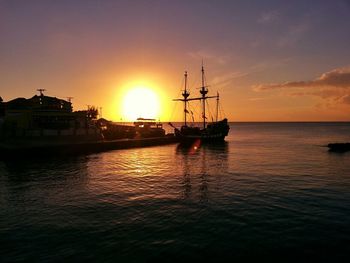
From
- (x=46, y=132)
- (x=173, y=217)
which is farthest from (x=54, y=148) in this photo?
(x=173, y=217)

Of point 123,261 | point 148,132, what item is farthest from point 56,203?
point 148,132

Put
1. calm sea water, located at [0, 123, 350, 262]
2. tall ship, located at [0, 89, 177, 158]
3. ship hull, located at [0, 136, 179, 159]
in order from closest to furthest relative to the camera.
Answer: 1. calm sea water, located at [0, 123, 350, 262]
2. ship hull, located at [0, 136, 179, 159]
3. tall ship, located at [0, 89, 177, 158]

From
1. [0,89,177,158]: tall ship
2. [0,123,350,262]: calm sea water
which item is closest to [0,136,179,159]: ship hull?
[0,89,177,158]: tall ship

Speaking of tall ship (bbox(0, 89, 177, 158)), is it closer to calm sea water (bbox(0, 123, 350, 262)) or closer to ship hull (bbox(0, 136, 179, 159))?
ship hull (bbox(0, 136, 179, 159))

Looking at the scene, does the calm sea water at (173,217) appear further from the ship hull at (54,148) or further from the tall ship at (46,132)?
the tall ship at (46,132)

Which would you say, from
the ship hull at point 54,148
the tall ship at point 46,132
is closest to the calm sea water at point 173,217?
the ship hull at point 54,148

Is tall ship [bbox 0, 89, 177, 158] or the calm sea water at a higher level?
tall ship [bbox 0, 89, 177, 158]

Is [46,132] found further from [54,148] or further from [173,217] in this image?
[173,217]

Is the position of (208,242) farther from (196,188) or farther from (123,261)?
(196,188)

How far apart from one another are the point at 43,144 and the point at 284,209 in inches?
1982

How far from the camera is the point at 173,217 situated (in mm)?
17422

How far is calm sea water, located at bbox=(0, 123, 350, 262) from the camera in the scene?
12555 mm

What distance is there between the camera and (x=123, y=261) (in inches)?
459

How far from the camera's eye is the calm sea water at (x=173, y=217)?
1255 cm
